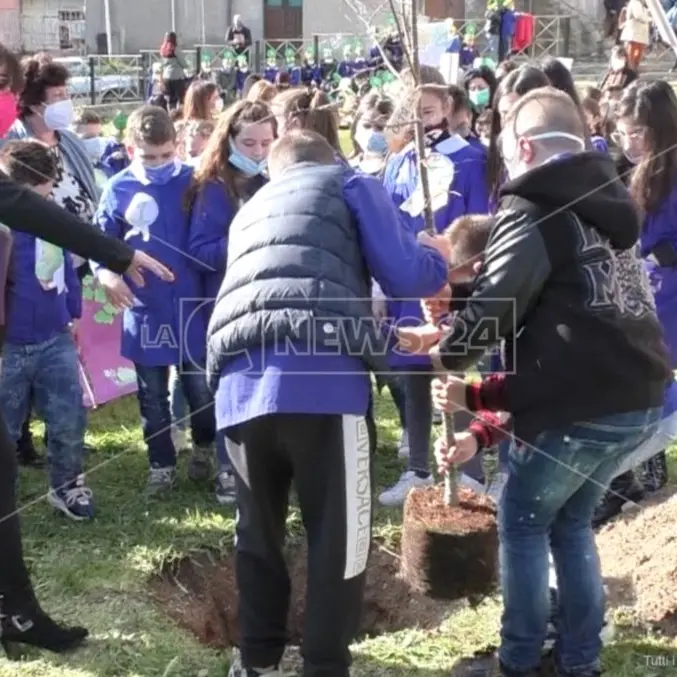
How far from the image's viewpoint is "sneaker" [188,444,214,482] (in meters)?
5.34

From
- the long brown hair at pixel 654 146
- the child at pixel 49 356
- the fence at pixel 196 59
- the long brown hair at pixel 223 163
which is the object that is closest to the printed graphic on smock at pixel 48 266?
the child at pixel 49 356

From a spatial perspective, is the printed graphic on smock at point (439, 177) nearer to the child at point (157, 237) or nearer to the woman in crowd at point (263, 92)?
the child at point (157, 237)

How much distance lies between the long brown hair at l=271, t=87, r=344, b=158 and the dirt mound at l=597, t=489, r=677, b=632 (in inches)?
79.4

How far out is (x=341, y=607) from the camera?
3.22 metres

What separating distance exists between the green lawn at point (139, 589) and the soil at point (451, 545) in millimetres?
176

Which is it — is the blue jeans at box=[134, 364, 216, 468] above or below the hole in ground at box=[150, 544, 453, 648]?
above

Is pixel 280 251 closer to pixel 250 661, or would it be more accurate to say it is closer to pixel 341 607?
pixel 341 607

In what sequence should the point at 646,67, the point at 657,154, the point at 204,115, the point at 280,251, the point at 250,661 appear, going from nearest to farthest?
the point at 280,251 < the point at 250,661 < the point at 657,154 < the point at 204,115 < the point at 646,67

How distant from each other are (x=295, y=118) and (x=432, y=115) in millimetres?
678

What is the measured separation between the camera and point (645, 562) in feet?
13.5

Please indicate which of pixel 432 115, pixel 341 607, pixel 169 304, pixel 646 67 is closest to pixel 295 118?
pixel 432 115

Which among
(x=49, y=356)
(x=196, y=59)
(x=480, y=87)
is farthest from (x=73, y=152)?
(x=196, y=59)

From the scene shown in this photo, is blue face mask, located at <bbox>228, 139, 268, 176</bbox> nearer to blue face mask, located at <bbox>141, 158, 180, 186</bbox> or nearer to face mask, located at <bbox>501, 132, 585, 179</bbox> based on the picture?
blue face mask, located at <bbox>141, 158, 180, 186</bbox>

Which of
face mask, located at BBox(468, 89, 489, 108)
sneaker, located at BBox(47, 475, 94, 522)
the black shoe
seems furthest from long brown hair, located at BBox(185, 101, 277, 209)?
face mask, located at BBox(468, 89, 489, 108)
